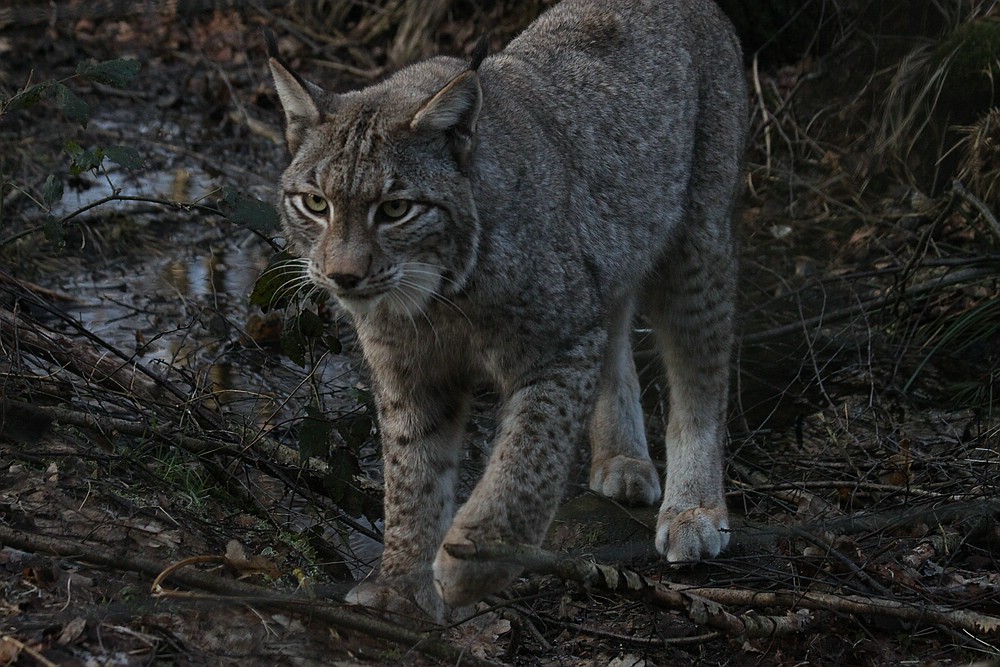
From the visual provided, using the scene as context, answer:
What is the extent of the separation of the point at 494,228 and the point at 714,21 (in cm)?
223

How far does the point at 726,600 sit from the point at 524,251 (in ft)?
4.56

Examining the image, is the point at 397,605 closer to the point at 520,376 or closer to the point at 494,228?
the point at 520,376

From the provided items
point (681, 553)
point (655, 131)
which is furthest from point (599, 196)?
point (681, 553)

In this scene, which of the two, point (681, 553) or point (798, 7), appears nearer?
point (681, 553)

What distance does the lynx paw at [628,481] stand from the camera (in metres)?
5.68

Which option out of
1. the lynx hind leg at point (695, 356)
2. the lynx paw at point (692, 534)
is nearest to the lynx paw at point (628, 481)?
the lynx hind leg at point (695, 356)

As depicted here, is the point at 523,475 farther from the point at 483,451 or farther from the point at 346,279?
the point at 483,451

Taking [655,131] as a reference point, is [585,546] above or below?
below

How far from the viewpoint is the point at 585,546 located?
17.4 ft

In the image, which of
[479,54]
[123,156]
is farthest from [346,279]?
[123,156]

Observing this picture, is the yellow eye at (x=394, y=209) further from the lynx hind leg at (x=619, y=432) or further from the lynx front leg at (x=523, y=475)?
the lynx hind leg at (x=619, y=432)

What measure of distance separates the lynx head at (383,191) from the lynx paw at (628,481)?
1862mm

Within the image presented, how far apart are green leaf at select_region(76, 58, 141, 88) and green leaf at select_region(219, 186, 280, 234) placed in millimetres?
561

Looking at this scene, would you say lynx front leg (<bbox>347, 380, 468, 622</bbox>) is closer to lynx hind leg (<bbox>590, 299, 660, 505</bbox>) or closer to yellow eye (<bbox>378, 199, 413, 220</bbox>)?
yellow eye (<bbox>378, 199, 413, 220</bbox>)
